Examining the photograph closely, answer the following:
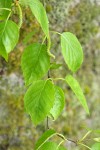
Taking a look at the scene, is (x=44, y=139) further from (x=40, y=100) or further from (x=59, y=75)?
(x=59, y=75)

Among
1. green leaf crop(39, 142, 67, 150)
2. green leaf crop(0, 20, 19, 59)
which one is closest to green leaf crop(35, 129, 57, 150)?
green leaf crop(39, 142, 67, 150)

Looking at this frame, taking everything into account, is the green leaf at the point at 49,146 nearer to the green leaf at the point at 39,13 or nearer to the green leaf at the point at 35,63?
the green leaf at the point at 35,63

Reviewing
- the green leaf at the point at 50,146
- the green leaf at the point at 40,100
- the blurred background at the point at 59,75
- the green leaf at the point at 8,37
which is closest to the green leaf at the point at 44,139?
the green leaf at the point at 50,146

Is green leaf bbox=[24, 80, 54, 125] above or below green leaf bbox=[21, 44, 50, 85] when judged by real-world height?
below

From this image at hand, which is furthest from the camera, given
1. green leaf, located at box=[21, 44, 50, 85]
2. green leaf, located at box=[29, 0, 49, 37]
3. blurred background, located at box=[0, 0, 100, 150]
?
blurred background, located at box=[0, 0, 100, 150]

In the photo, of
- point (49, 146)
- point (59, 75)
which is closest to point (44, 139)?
point (49, 146)

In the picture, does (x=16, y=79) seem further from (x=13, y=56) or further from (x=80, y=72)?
(x=80, y=72)

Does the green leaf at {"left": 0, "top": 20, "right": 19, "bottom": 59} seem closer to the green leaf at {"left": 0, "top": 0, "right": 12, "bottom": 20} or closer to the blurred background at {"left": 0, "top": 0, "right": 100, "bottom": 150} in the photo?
the green leaf at {"left": 0, "top": 0, "right": 12, "bottom": 20}
